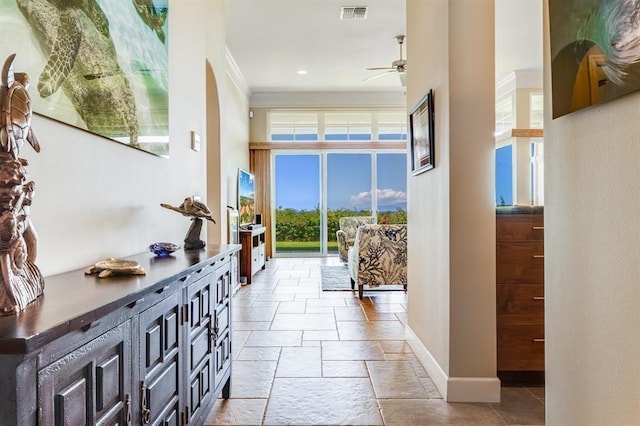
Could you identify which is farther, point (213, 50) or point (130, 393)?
point (213, 50)

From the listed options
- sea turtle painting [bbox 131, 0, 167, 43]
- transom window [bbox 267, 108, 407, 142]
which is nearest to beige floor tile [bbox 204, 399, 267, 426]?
sea turtle painting [bbox 131, 0, 167, 43]

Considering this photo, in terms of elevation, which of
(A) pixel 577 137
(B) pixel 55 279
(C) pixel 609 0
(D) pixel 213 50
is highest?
(D) pixel 213 50

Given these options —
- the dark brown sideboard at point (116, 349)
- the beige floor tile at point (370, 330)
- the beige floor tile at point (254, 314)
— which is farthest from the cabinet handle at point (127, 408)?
the beige floor tile at point (254, 314)

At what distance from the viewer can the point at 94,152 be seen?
154cm

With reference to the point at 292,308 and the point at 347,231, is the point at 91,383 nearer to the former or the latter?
the point at 292,308

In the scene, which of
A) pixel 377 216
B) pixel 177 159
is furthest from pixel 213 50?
pixel 377 216

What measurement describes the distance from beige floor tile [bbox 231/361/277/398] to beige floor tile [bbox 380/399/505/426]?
2.33ft

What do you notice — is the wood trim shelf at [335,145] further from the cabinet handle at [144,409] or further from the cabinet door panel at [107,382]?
the cabinet door panel at [107,382]

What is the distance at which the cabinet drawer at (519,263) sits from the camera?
239 centimetres

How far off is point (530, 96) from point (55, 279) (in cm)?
785

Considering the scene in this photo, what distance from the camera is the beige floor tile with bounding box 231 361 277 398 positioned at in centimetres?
233

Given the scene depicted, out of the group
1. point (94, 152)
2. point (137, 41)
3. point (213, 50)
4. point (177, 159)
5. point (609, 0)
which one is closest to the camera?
point (609, 0)

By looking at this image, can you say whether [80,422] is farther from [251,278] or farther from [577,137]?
[251,278]

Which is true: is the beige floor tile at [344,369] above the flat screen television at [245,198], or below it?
below
